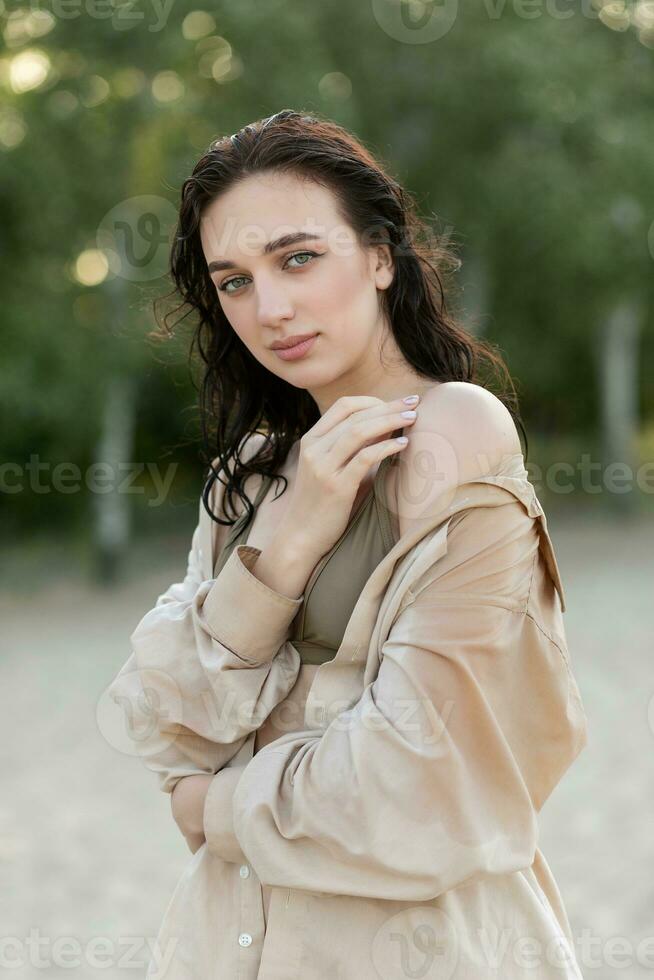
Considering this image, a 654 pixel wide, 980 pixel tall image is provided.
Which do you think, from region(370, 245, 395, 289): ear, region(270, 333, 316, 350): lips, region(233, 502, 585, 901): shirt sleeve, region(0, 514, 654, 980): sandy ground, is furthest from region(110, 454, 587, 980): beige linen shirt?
region(0, 514, 654, 980): sandy ground

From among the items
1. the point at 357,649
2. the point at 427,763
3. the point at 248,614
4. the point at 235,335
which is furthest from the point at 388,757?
the point at 235,335

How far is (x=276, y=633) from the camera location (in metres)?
1.57

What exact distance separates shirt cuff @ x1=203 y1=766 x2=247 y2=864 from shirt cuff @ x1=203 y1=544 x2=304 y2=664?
0.57 ft

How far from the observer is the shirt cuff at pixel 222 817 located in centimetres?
157

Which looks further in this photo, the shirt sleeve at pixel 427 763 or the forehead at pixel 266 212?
the forehead at pixel 266 212

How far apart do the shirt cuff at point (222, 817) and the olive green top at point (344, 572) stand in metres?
0.20

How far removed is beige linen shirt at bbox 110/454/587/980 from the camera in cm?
140

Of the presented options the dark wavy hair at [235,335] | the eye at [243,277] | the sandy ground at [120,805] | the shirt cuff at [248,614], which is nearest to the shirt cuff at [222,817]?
the shirt cuff at [248,614]

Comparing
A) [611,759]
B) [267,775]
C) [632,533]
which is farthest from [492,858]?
[632,533]

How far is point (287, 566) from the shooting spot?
1.57 m

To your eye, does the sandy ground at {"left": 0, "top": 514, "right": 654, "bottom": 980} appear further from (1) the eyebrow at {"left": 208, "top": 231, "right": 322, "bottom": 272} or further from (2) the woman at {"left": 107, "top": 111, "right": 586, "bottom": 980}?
(1) the eyebrow at {"left": 208, "top": 231, "right": 322, "bottom": 272}

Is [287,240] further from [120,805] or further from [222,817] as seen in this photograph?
[120,805]

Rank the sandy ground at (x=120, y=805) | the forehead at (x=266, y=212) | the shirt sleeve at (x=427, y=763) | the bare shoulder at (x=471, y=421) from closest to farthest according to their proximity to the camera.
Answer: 1. the shirt sleeve at (x=427, y=763)
2. the bare shoulder at (x=471, y=421)
3. the forehead at (x=266, y=212)
4. the sandy ground at (x=120, y=805)

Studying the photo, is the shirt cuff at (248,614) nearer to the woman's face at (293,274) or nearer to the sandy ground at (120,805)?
the woman's face at (293,274)
